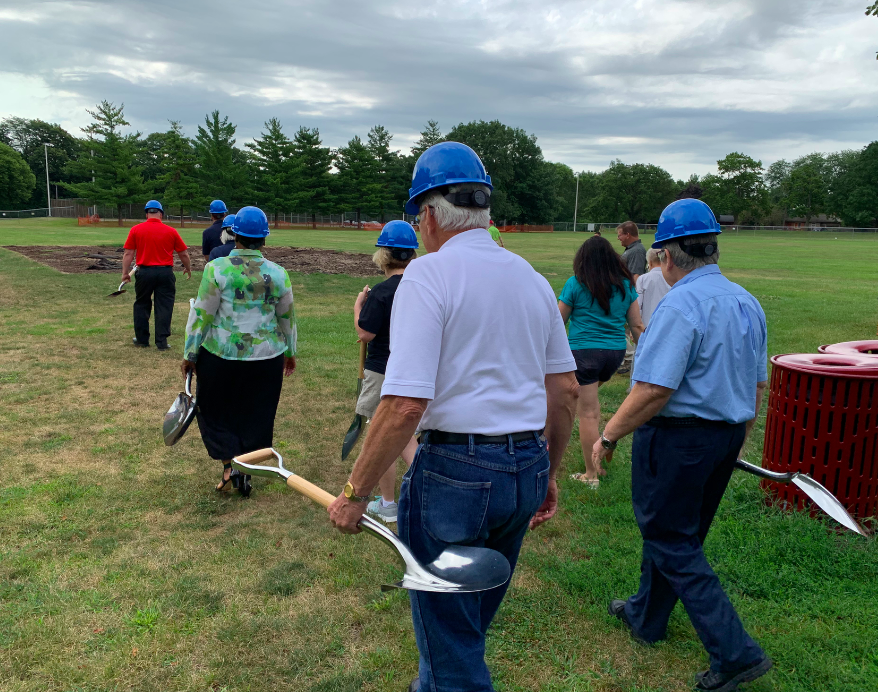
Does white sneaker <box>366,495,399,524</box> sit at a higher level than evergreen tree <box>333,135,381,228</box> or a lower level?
lower

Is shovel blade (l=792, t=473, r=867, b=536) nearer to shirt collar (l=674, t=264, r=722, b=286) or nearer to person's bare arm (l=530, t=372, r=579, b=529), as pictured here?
shirt collar (l=674, t=264, r=722, b=286)

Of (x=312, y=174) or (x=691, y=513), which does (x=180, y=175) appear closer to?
(x=312, y=174)

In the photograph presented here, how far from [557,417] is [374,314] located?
2342 millimetres

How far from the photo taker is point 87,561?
166 inches

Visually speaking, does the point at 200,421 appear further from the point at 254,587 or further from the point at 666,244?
the point at 666,244

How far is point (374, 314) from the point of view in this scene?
4730mm

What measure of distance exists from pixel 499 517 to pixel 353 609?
1939 mm

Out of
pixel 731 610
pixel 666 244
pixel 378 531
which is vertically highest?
pixel 666 244

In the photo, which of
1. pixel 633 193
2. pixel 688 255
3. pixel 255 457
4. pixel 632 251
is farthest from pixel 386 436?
pixel 633 193

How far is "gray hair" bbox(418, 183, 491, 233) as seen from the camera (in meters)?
2.26

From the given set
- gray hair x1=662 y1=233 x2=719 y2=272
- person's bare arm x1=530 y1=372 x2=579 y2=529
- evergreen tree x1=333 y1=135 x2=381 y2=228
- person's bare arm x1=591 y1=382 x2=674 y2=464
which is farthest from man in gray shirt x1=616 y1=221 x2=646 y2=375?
evergreen tree x1=333 y1=135 x2=381 y2=228

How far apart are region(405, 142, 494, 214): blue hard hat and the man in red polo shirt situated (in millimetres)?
8552

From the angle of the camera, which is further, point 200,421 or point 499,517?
point 200,421

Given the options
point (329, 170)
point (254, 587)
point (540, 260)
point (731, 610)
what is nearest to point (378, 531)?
point (731, 610)
